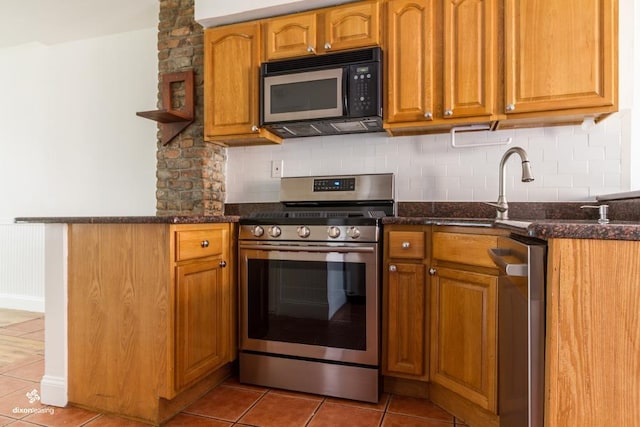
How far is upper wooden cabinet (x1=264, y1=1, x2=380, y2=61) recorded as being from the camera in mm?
2123

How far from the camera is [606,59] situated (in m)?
1.76

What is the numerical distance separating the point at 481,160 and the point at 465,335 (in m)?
1.13

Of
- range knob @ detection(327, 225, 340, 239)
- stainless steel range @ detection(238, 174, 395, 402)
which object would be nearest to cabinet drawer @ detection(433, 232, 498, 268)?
stainless steel range @ detection(238, 174, 395, 402)

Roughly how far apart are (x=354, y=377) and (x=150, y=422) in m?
0.97

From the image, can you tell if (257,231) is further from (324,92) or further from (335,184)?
(324,92)

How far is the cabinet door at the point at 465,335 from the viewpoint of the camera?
152 cm

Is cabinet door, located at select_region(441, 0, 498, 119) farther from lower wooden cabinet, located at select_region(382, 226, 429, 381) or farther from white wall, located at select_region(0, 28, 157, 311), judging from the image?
white wall, located at select_region(0, 28, 157, 311)

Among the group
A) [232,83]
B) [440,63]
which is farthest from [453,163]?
[232,83]

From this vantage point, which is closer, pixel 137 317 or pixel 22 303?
pixel 137 317

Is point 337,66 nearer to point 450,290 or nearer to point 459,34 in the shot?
point 459,34

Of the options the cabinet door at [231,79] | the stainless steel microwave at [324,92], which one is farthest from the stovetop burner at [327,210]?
the cabinet door at [231,79]

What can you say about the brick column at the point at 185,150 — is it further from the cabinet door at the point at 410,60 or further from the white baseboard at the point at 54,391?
the cabinet door at the point at 410,60

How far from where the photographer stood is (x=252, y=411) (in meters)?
1.79

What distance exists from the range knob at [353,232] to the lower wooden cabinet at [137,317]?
0.73 m
